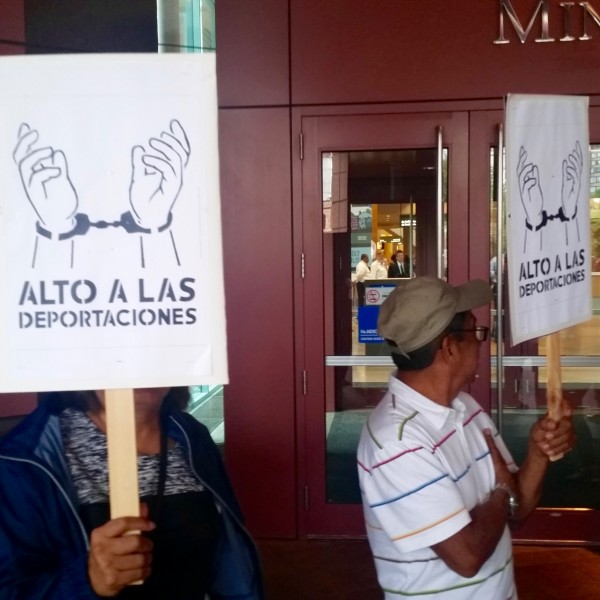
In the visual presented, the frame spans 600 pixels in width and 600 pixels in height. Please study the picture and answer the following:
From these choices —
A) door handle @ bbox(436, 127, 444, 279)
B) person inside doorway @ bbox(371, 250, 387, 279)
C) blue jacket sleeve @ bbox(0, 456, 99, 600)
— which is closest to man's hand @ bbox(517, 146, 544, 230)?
blue jacket sleeve @ bbox(0, 456, 99, 600)

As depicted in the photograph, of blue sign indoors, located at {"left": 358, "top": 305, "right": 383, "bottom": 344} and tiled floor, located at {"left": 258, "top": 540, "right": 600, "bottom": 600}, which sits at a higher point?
blue sign indoors, located at {"left": 358, "top": 305, "right": 383, "bottom": 344}

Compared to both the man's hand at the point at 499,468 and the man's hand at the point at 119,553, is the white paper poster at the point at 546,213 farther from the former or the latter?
the man's hand at the point at 119,553

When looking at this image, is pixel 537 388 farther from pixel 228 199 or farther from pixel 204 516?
pixel 204 516

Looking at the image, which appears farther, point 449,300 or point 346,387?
point 346,387

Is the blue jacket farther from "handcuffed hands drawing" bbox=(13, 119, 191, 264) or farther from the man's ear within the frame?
the man's ear

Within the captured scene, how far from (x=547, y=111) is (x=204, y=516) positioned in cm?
138

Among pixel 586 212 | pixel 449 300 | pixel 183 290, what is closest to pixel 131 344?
pixel 183 290

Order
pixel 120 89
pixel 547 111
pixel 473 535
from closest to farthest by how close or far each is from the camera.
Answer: pixel 120 89 → pixel 473 535 → pixel 547 111

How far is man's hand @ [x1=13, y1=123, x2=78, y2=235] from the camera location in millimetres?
1326

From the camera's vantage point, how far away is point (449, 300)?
6.06 feet

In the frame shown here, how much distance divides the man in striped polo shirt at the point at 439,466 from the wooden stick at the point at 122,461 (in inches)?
25.1

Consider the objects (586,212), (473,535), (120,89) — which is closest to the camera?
(120,89)

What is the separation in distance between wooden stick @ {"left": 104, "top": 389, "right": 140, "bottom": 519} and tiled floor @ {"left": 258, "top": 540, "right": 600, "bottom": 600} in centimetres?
267

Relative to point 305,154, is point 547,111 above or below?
below
